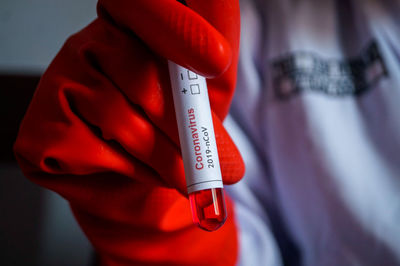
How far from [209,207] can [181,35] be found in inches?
5.6

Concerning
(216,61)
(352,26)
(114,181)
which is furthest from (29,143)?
(352,26)

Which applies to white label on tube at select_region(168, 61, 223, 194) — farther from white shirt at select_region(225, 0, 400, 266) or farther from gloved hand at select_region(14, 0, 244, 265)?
white shirt at select_region(225, 0, 400, 266)

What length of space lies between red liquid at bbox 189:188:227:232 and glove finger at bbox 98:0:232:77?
0.10m

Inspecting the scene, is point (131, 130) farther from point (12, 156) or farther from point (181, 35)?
point (12, 156)

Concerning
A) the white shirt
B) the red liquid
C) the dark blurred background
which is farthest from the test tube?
the dark blurred background

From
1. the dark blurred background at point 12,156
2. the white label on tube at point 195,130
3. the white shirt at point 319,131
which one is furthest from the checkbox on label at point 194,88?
the dark blurred background at point 12,156

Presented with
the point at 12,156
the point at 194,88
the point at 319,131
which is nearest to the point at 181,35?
the point at 194,88

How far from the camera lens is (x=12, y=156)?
0.52 metres

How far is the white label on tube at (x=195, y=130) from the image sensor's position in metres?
0.25

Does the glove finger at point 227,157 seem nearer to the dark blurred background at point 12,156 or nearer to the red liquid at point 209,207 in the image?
the red liquid at point 209,207

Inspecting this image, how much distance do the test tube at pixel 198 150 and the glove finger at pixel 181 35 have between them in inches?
1.0

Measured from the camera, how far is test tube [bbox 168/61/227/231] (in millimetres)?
252

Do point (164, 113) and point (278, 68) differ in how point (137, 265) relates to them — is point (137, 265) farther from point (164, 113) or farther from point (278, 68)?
point (278, 68)

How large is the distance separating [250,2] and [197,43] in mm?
355
